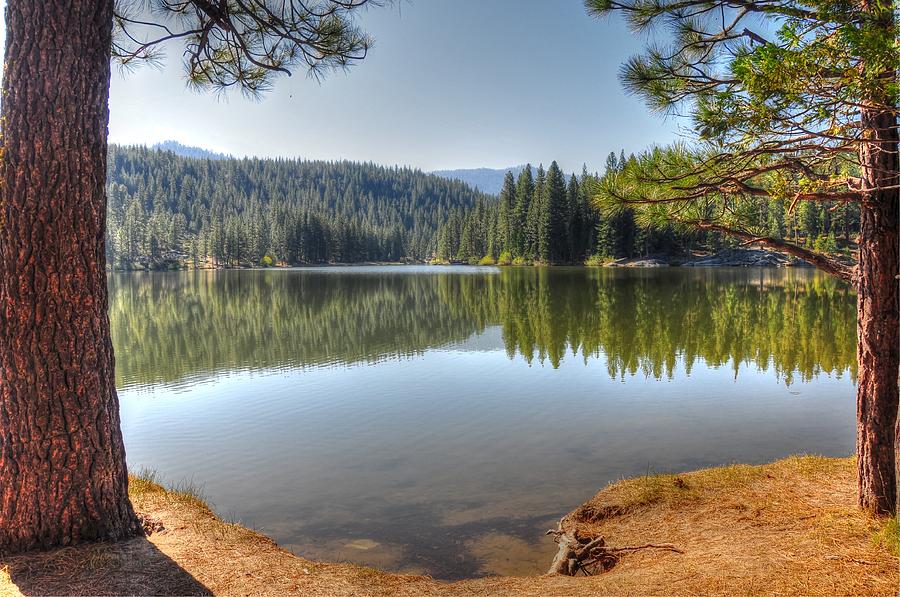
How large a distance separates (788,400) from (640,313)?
1450 centimetres

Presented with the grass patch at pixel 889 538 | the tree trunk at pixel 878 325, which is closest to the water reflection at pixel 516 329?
the tree trunk at pixel 878 325

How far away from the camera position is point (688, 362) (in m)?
16.1

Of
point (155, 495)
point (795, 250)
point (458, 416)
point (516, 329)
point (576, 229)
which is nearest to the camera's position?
point (795, 250)

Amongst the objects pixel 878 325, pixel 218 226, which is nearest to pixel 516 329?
pixel 878 325

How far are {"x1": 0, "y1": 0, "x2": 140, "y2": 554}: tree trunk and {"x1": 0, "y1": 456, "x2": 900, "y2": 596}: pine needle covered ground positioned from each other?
0.42 m

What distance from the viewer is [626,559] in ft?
17.7

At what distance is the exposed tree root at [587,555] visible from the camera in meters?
5.31

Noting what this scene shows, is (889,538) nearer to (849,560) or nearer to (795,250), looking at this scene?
(849,560)

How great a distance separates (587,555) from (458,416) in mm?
6058

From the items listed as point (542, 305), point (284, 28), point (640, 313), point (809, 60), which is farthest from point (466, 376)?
point (542, 305)

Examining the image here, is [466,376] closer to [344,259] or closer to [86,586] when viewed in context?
[86,586]

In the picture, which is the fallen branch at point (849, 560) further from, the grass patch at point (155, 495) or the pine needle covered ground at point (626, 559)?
the grass patch at point (155, 495)

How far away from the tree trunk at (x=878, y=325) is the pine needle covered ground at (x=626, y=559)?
0.43 m

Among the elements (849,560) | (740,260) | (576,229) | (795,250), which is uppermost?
(576,229)
